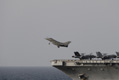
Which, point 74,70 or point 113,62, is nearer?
point 113,62

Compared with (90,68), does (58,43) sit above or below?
above

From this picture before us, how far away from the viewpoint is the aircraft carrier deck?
36281 millimetres

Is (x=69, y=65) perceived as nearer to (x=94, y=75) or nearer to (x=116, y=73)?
(x=94, y=75)

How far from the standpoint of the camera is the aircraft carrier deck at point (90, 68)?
36.3 m

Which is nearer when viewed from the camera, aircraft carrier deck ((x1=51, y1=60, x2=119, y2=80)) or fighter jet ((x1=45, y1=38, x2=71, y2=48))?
aircraft carrier deck ((x1=51, y1=60, x2=119, y2=80))

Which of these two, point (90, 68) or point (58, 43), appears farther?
point (58, 43)

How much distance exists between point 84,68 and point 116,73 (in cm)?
388

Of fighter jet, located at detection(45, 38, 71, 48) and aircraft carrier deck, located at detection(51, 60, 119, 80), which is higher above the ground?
fighter jet, located at detection(45, 38, 71, 48)

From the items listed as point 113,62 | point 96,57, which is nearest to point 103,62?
point 113,62

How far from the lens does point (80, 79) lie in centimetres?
3803

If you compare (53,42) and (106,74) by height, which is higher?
(53,42)

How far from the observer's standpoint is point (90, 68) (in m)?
37.3

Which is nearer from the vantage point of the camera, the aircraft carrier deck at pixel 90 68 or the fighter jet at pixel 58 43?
the aircraft carrier deck at pixel 90 68

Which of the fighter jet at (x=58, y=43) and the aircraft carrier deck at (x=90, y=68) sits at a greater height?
the fighter jet at (x=58, y=43)
